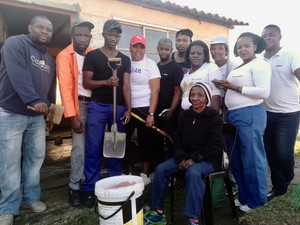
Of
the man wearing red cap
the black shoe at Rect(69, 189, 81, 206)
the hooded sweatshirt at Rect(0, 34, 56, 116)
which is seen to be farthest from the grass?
the hooded sweatshirt at Rect(0, 34, 56, 116)

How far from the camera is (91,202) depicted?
9.98ft

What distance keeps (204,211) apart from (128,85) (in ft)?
5.49

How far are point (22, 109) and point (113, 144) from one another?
1.04m

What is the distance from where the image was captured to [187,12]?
632 cm

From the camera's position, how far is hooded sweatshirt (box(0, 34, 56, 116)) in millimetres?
2479

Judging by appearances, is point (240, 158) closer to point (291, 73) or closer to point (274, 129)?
point (274, 129)

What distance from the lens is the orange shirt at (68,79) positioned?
9.56 ft

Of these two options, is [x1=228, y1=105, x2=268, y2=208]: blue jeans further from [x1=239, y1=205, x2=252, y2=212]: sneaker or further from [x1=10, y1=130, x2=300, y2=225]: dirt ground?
[x1=10, y1=130, x2=300, y2=225]: dirt ground

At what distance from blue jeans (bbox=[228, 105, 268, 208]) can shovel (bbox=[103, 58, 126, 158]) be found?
1.35 meters

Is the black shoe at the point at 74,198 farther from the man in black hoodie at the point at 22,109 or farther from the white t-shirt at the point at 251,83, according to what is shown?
the white t-shirt at the point at 251,83

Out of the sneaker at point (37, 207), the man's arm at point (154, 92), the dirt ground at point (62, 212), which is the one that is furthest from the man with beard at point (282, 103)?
the sneaker at point (37, 207)

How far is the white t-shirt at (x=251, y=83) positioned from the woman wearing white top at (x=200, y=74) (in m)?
0.19

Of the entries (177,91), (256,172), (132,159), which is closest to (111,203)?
(256,172)

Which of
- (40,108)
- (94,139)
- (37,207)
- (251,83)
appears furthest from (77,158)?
(251,83)
